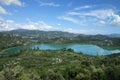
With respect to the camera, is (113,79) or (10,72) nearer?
(10,72)

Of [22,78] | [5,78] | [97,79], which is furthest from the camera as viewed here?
[97,79]

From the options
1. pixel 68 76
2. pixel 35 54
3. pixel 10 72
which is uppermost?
pixel 10 72

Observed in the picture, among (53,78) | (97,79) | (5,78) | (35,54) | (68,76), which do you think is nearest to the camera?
(5,78)

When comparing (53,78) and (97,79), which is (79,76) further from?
(53,78)

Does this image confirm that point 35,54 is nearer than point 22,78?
No

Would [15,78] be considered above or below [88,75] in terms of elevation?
above

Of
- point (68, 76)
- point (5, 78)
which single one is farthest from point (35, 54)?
point (5, 78)

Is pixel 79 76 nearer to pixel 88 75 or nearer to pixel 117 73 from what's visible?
pixel 88 75

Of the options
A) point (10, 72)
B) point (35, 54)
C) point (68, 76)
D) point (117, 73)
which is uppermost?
point (10, 72)

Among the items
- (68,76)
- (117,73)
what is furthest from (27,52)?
(117,73)

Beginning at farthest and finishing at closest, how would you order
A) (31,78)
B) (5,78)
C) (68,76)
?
(68,76) < (31,78) < (5,78)
